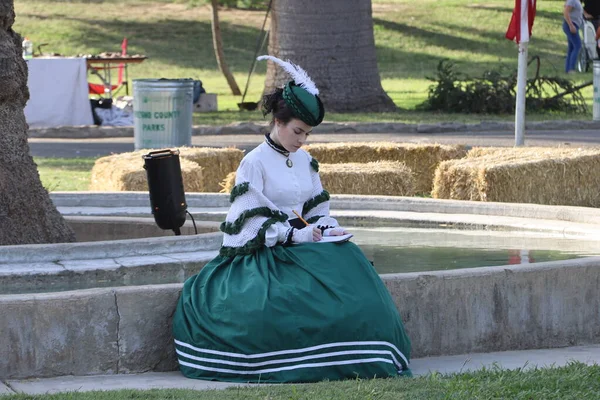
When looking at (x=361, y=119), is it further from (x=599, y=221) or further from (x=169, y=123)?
(x=599, y=221)

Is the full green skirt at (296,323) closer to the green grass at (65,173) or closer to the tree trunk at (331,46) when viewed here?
the green grass at (65,173)

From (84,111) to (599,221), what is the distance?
467 inches

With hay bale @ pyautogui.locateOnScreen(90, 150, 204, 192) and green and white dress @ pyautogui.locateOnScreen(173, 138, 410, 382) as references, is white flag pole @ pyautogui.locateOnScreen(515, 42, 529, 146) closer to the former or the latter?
hay bale @ pyautogui.locateOnScreen(90, 150, 204, 192)

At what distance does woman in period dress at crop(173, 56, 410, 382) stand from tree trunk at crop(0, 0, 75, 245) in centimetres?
191

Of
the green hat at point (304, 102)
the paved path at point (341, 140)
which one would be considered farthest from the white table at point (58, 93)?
the green hat at point (304, 102)

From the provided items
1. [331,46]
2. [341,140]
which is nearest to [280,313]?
[341,140]

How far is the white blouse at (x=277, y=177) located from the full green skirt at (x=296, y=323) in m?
0.35

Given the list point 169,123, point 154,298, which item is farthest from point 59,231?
point 169,123

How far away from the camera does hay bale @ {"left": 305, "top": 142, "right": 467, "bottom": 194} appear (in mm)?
12773

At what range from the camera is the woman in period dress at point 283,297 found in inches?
194

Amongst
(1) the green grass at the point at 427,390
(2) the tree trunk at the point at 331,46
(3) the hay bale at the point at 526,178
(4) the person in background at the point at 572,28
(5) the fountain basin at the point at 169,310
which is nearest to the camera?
(1) the green grass at the point at 427,390

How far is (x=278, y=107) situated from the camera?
17.7ft

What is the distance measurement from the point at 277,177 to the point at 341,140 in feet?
36.1

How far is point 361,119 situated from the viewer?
18719 millimetres
